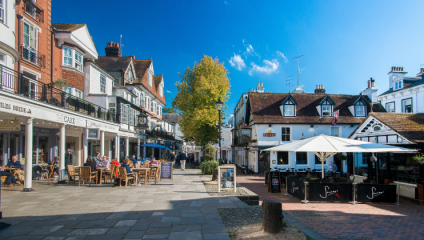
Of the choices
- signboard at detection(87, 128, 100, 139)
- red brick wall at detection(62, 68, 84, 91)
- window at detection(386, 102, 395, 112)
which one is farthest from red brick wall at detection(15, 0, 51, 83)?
window at detection(386, 102, 395, 112)

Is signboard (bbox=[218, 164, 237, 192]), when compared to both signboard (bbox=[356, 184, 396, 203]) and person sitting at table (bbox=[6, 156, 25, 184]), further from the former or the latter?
person sitting at table (bbox=[6, 156, 25, 184])

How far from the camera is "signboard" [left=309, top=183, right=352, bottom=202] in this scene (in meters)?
11.0

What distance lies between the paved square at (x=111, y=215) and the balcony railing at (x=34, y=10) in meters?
9.94

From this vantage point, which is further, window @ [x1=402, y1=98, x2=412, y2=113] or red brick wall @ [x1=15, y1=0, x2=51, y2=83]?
window @ [x1=402, y1=98, x2=412, y2=113]

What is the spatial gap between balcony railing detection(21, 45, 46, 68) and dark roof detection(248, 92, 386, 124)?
18331 millimetres

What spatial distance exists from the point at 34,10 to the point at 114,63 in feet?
46.7

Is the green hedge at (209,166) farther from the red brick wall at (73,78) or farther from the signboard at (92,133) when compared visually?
the red brick wall at (73,78)

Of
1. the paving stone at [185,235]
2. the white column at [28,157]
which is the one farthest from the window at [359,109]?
the white column at [28,157]

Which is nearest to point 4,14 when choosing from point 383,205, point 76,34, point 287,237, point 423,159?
point 76,34

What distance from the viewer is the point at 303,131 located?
28.1 metres

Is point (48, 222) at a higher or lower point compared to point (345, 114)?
lower

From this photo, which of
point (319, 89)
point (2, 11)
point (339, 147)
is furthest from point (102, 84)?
point (319, 89)

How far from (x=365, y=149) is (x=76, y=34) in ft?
61.4

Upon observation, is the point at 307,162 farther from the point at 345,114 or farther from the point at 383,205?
the point at 383,205
